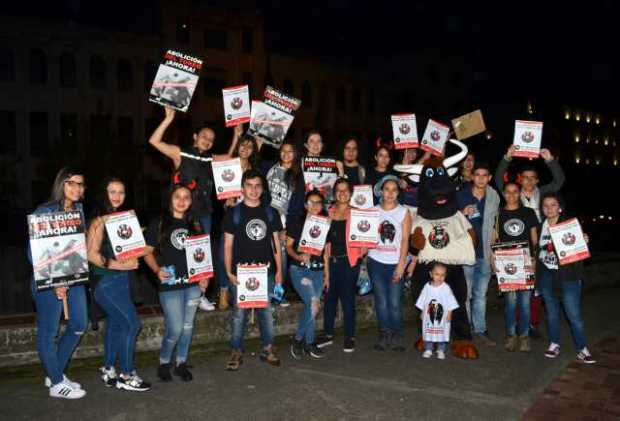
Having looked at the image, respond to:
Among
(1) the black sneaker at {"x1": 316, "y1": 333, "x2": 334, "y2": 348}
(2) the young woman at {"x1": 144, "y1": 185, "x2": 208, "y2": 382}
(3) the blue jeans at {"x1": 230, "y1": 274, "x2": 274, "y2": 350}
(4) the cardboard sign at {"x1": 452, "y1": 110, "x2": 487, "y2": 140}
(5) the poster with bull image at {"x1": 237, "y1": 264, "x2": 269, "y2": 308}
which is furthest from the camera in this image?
(4) the cardboard sign at {"x1": 452, "y1": 110, "x2": 487, "y2": 140}

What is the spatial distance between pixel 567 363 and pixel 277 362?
3.10 meters

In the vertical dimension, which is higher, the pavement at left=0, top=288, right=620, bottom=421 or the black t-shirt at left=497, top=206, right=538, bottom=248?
the black t-shirt at left=497, top=206, right=538, bottom=248

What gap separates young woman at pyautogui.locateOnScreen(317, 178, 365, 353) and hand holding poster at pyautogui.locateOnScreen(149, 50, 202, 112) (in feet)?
6.83

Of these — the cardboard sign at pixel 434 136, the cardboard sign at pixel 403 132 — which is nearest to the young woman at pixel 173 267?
the cardboard sign at pixel 403 132

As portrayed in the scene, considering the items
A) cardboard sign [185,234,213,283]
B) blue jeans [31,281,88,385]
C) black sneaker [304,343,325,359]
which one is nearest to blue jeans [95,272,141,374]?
blue jeans [31,281,88,385]

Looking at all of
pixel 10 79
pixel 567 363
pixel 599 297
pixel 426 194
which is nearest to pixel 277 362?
pixel 426 194

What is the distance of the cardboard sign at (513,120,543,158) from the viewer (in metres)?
7.66

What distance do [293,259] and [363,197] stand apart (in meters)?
1.17

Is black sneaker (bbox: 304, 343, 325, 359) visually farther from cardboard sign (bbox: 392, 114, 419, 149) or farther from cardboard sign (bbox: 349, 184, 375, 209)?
cardboard sign (bbox: 392, 114, 419, 149)

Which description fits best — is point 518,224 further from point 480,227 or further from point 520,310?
point 520,310

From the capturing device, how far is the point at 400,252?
22.3 ft

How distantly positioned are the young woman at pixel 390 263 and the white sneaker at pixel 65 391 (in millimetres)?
3243

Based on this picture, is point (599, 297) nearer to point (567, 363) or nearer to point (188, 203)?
point (567, 363)

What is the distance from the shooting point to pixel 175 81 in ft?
23.3
